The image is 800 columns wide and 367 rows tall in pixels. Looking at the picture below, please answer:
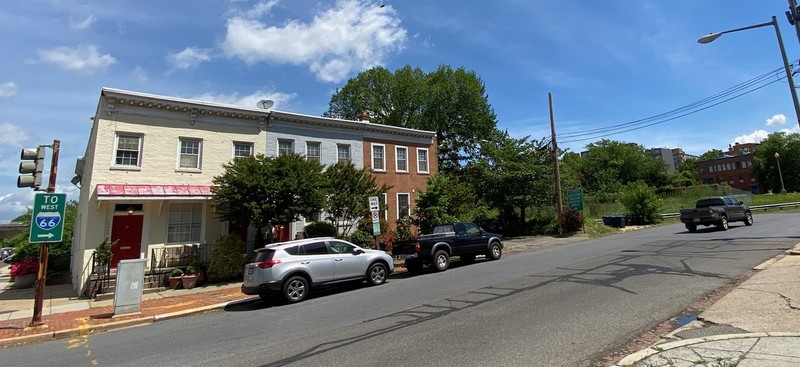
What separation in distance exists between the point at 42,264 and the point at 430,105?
128 ft

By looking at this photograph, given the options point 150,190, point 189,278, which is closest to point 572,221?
point 189,278

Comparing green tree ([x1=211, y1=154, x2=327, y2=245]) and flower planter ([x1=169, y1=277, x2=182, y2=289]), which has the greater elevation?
green tree ([x1=211, y1=154, x2=327, y2=245])

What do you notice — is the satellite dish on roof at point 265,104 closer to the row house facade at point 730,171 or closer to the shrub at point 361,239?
the shrub at point 361,239

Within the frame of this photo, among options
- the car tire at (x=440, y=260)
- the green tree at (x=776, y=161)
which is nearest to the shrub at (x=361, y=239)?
the car tire at (x=440, y=260)

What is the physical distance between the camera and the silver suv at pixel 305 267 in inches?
441

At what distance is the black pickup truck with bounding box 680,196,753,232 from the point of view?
2194 centimetres

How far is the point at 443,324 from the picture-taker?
713 cm

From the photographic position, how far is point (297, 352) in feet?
20.5

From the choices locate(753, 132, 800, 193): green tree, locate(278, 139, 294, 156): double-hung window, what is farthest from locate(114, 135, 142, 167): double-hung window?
locate(753, 132, 800, 193): green tree

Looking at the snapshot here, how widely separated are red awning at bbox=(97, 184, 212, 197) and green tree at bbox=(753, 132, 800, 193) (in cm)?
9440

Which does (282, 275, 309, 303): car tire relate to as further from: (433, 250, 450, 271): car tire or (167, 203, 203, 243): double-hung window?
(167, 203, 203, 243): double-hung window

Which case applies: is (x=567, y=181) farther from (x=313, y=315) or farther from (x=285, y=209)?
(x=313, y=315)

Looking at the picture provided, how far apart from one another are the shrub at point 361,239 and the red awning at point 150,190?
6.84 meters

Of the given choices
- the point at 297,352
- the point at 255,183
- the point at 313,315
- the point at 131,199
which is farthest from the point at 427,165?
the point at 297,352
